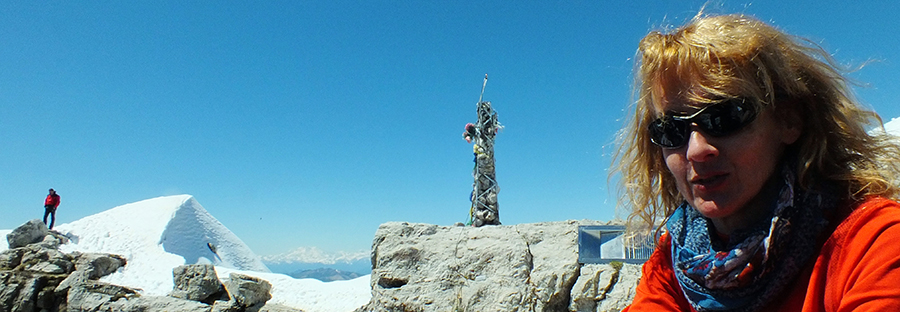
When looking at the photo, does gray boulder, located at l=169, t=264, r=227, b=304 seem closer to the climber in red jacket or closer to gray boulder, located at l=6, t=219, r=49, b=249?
gray boulder, located at l=6, t=219, r=49, b=249

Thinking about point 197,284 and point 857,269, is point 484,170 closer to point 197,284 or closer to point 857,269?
point 197,284

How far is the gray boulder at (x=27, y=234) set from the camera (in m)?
14.7

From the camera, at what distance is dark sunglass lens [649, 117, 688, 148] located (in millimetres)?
1233

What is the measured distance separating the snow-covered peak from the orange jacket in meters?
14.2

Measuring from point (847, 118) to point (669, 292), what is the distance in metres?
0.66

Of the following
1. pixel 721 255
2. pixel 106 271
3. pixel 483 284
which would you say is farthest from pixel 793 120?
pixel 106 271

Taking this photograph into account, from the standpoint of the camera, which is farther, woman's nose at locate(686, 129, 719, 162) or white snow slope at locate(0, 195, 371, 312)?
white snow slope at locate(0, 195, 371, 312)

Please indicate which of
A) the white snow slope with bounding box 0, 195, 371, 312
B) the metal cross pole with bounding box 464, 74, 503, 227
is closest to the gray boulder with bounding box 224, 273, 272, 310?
the white snow slope with bounding box 0, 195, 371, 312

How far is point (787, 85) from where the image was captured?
1.17 metres

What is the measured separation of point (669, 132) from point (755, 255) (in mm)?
352

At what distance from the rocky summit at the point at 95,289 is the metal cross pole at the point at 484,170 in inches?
154

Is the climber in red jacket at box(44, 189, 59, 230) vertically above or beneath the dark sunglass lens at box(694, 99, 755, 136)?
above

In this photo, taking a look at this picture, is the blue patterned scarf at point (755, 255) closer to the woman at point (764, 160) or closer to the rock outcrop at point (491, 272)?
the woman at point (764, 160)

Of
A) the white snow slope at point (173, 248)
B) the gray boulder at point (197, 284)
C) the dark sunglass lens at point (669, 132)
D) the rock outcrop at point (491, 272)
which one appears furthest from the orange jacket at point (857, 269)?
the white snow slope at point (173, 248)
